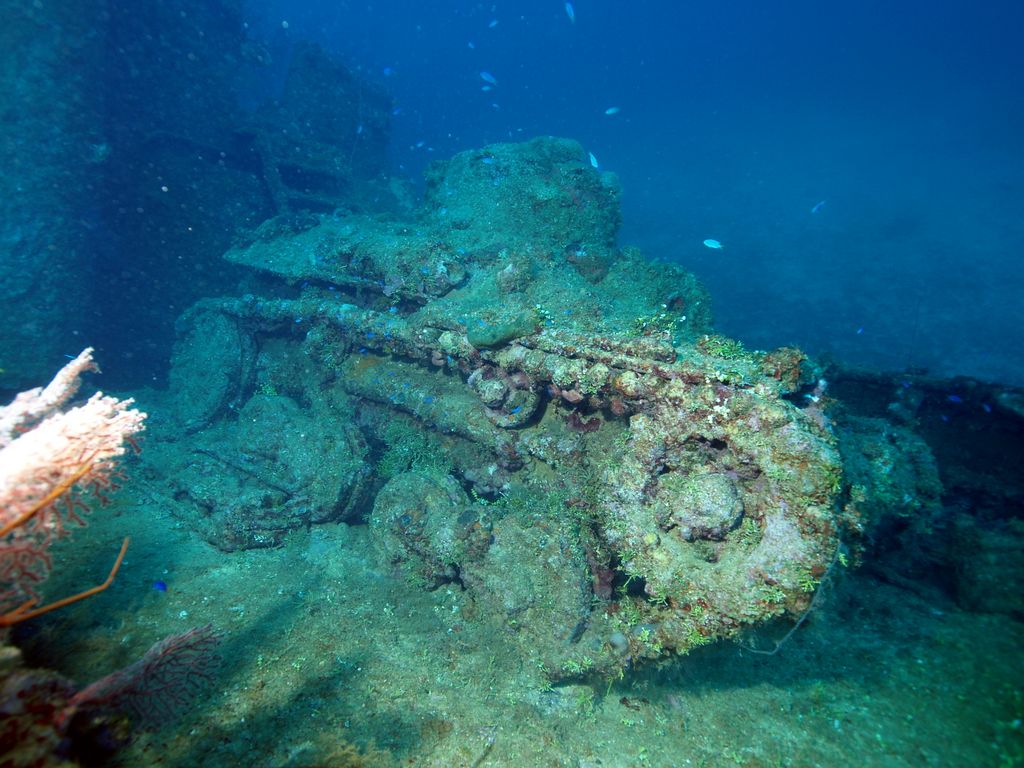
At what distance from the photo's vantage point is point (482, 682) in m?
4.75

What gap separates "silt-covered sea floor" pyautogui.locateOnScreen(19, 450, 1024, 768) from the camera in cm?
383

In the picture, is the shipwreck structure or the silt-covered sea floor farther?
the shipwreck structure

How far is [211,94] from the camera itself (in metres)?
15.4

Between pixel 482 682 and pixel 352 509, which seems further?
pixel 352 509

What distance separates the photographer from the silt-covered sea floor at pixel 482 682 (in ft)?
12.6

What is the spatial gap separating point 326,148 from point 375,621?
17264 mm

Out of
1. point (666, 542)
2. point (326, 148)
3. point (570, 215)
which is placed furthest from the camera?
point (326, 148)

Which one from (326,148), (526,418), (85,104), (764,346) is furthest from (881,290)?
(85,104)

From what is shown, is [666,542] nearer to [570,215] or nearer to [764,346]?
[570,215]

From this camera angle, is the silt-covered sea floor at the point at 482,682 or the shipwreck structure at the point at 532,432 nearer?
the silt-covered sea floor at the point at 482,682

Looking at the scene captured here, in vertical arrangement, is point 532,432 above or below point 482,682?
above

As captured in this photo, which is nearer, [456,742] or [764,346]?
[456,742]

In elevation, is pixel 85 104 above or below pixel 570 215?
below

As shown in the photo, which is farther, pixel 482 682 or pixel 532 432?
pixel 532 432
